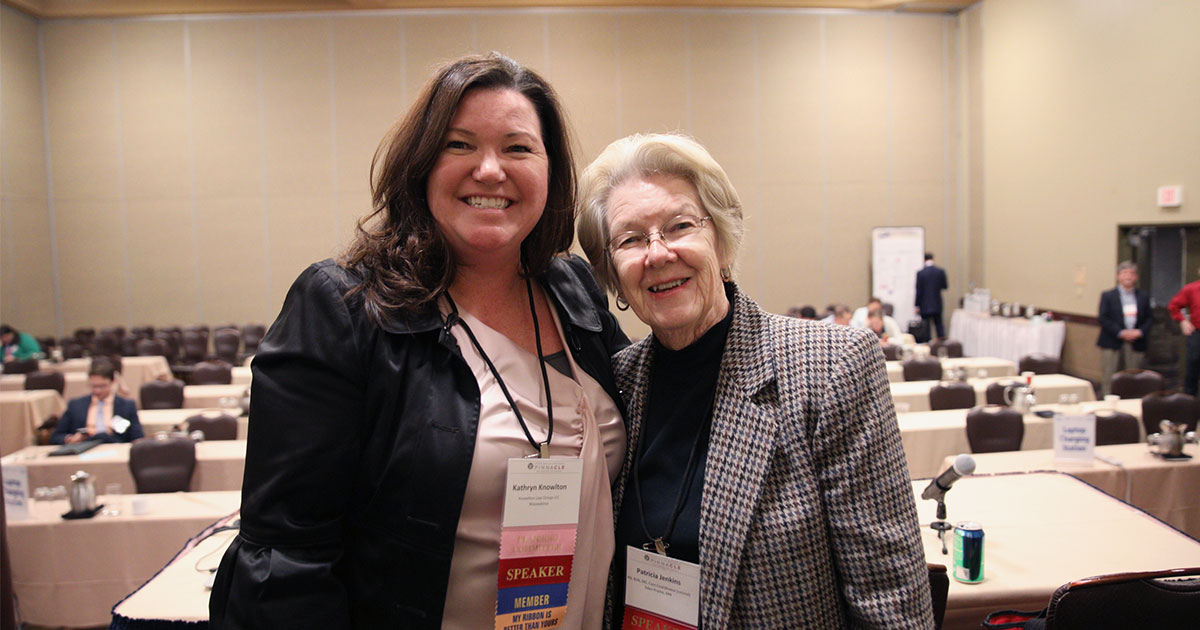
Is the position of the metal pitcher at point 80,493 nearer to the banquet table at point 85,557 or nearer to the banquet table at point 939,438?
the banquet table at point 85,557

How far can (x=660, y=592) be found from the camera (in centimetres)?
141

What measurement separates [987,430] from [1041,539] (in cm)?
210

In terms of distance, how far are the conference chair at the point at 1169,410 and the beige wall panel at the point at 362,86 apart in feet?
36.4

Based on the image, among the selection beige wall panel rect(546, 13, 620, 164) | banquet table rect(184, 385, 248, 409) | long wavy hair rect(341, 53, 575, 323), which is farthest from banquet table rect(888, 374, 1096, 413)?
beige wall panel rect(546, 13, 620, 164)

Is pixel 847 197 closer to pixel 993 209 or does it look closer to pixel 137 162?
pixel 993 209

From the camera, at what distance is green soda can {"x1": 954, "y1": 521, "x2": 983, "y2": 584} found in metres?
2.42

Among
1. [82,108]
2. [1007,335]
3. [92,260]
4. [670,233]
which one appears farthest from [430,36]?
[670,233]

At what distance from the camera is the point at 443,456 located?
4.00 feet

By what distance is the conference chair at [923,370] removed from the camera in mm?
6945

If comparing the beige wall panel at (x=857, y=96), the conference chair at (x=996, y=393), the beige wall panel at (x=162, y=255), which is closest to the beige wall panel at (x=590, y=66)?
the beige wall panel at (x=857, y=96)

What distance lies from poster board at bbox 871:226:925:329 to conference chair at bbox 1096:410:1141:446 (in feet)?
28.0

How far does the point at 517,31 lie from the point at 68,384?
8.40 m

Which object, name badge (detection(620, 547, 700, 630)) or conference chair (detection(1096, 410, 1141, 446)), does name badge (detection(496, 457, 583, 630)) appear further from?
conference chair (detection(1096, 410, 1141, 446))

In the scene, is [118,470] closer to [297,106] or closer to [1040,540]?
[1040,540]
